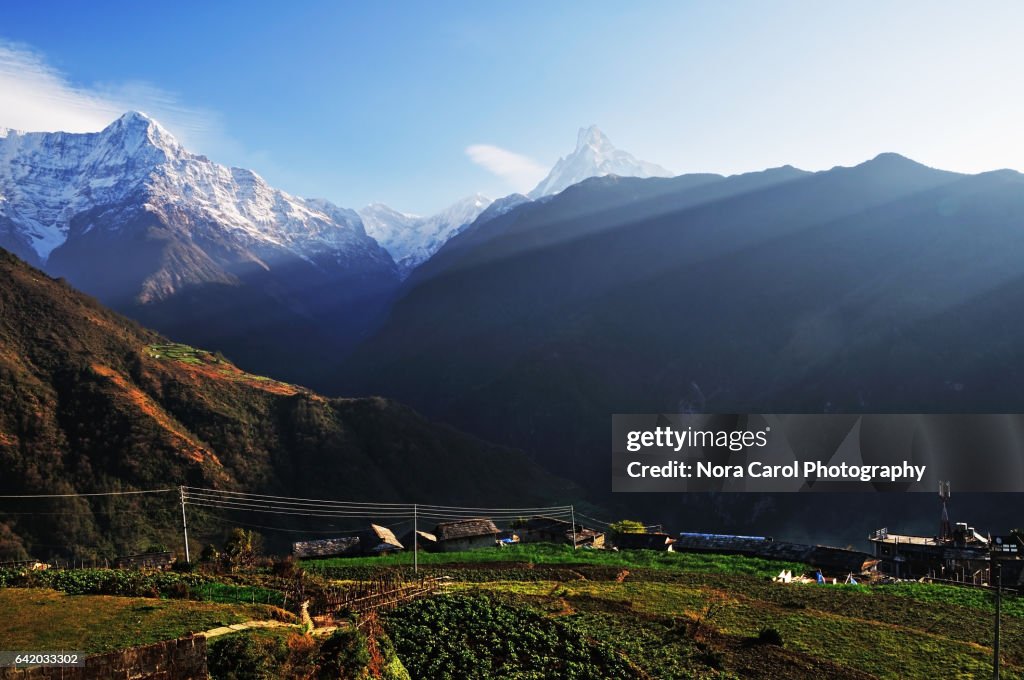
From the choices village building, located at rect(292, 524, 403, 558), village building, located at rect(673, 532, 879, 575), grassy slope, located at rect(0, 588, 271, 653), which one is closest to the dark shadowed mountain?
village building, located at rect(673, 532, 879, 575)

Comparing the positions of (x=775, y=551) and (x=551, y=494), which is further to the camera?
(x=551, y=494)

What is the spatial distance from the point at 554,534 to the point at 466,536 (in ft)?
36.8

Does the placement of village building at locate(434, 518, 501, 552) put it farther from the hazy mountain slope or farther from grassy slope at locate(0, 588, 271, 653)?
grassy slope at locate(0, 588, 271, 653)

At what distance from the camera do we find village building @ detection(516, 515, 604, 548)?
67.4 m

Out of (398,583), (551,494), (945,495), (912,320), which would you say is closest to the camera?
(398,583)

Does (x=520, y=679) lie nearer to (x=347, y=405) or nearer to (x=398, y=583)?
(x=398, y=583)

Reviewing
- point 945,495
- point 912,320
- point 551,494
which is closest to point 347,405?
point 551,494

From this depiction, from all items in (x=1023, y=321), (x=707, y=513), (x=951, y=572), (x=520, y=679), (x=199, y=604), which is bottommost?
(x=707, y=513)

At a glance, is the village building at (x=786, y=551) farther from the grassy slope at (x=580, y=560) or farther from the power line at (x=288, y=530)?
the power line at (x=288, y=530)

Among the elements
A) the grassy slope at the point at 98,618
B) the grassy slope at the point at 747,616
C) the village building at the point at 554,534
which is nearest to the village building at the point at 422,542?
the village building at the point at 554,534

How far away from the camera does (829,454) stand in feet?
372

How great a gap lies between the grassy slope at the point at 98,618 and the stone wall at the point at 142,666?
479 cm

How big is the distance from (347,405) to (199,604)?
97.1 metres

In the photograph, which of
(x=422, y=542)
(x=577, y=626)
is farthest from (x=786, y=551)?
(x=422, y=542)
